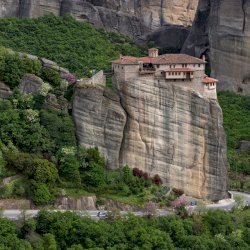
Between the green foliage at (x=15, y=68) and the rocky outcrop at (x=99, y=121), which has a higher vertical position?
the green foliage at (x=15, y=68)

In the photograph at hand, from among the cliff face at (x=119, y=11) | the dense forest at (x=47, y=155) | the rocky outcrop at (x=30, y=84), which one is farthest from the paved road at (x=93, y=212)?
the cliff face at (x=119, y=11)

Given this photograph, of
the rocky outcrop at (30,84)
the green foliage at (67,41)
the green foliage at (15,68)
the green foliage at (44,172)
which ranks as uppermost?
the green foliage at (67,41)


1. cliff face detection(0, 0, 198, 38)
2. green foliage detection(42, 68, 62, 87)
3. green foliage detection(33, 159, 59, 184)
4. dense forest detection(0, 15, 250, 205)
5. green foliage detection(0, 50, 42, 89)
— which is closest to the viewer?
green foliage detection(33, 159, 59, 184)

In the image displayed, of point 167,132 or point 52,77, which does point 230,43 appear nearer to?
point 52,77

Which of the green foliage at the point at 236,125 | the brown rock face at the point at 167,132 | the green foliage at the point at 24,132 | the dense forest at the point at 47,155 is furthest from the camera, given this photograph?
the green foliage at the point at 236,125

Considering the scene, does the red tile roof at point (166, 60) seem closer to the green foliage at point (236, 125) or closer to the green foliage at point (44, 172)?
the green foliage at point (44, 172)

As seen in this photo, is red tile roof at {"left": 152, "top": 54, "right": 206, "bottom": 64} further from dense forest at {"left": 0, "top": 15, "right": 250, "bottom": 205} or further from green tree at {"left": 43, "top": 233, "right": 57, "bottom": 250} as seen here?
green tree at {"left": 43, "top": 233, "right": 57, "bottom": 250}

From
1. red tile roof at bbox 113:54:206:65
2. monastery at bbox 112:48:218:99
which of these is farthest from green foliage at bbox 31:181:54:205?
red tile roof at bbox 113:54:206:65
